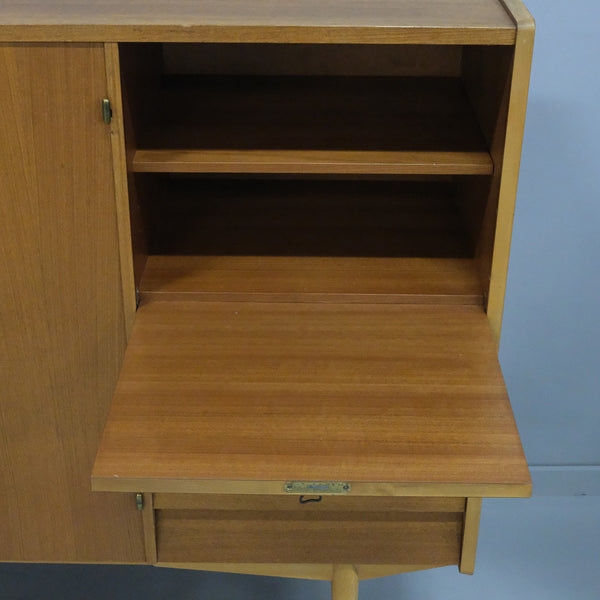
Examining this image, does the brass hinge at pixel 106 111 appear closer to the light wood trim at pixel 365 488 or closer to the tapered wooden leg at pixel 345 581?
the light wood trim at pixel 365 488

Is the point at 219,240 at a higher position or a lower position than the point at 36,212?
lower

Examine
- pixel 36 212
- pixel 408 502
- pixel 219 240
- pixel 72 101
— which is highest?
pixel 72 101

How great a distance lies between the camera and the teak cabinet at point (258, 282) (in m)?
1.23

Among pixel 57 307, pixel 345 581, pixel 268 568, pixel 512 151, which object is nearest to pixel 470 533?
pixel 345 581

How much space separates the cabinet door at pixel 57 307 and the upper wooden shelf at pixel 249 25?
0.10 ft

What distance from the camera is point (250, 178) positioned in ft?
6.21

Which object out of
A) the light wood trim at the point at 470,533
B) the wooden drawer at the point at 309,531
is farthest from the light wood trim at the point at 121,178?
the light wood trim at the point at 470,533

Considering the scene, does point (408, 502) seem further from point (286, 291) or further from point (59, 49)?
point (59, 49)

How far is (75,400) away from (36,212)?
0.33m

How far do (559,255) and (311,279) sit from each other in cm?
90

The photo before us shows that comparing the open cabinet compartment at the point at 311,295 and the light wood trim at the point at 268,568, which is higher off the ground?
the open cabinet compartment at the point at 311,295

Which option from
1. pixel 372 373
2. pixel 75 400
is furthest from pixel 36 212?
pixel 372 373

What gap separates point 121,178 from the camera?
54.9 inches

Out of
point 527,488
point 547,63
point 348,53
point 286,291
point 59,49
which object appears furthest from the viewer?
point 547,63
